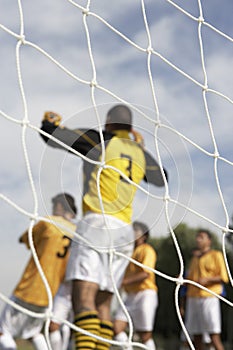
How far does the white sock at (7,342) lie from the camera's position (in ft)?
9.62

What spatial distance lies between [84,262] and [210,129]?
64 centimetres

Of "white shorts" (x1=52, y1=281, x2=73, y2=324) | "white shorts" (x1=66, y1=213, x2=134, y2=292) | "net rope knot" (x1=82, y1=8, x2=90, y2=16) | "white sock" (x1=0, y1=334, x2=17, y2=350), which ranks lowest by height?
"white sock" (x1=0, y1=334, x2=17, y2=350)

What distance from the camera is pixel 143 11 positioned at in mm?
2400

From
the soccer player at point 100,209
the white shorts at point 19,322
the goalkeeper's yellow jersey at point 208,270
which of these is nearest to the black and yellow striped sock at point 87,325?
the soccer player at point 100,209

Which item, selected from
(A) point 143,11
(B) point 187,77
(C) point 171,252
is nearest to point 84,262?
(B) point 187,77

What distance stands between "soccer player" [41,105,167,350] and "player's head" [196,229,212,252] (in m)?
1.64

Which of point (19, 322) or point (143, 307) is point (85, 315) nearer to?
point (19, 322)

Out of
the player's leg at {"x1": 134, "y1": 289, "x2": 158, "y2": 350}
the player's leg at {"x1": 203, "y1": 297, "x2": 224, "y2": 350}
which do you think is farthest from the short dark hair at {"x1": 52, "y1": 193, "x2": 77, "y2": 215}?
the player's leg at {"x1": 203, "y1": 297, "x2": 224, "y2": 350}

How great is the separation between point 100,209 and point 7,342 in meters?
0.89

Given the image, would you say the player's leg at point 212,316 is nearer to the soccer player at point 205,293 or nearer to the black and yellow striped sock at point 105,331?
the soccer player at point 205,293

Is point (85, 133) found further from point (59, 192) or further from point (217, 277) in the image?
point (217, 277)

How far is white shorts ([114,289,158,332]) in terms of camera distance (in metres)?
3.92

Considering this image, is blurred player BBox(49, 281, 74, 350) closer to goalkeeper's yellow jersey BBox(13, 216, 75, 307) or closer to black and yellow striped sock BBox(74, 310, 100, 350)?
goalkeeper's yellow jersey BBox(13, 216, 75, 307)

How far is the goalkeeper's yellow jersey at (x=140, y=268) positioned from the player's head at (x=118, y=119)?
1.37 m
